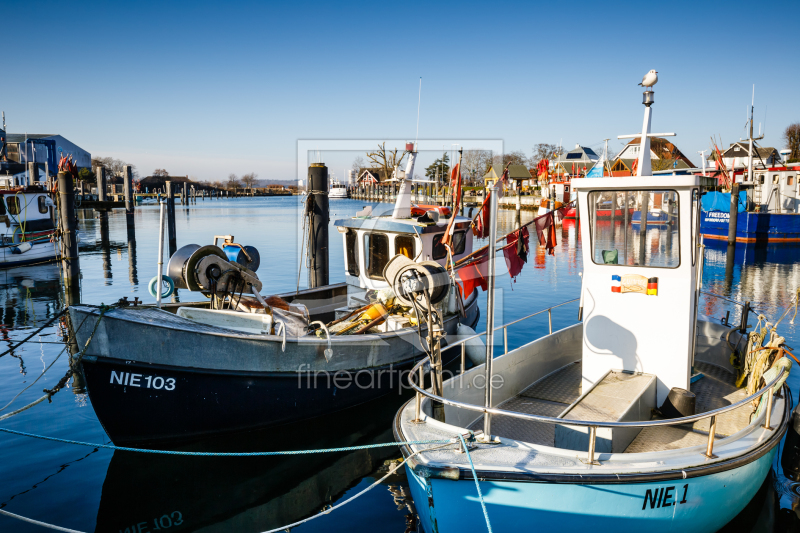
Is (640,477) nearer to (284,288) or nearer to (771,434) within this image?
(771,434)

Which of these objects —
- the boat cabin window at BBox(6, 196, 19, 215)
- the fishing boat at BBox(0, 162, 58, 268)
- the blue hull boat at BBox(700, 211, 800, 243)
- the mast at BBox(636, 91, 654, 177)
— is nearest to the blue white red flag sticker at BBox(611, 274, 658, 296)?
the mast at BBox(636, 91, 654, 177)

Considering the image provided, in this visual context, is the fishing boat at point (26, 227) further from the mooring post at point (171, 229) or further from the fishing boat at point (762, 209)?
the fishing boat at point (762, 209)

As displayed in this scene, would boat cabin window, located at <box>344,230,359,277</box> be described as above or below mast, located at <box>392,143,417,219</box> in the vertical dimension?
below

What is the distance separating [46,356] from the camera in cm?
1157

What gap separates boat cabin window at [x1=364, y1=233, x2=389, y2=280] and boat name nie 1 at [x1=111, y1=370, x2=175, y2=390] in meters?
4.99

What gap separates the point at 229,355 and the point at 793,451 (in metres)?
7.26

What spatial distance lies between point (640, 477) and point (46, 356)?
40.5ft

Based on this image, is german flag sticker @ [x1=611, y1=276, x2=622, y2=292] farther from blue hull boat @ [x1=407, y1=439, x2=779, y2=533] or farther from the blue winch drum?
the blue winch drum

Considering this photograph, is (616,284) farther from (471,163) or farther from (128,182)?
(128,182)

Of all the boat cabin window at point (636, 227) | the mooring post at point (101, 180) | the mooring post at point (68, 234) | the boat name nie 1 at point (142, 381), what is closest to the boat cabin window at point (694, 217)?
the boat cabin window at point (636, 227)

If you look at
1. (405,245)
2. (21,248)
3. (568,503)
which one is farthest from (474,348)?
(21,248)

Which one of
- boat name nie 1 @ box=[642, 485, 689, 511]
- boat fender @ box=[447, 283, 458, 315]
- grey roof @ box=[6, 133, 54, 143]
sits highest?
grey roof @ box=[6, 133, 54, 143]

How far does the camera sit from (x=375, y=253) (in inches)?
425

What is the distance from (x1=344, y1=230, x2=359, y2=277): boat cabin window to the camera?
1116cm
